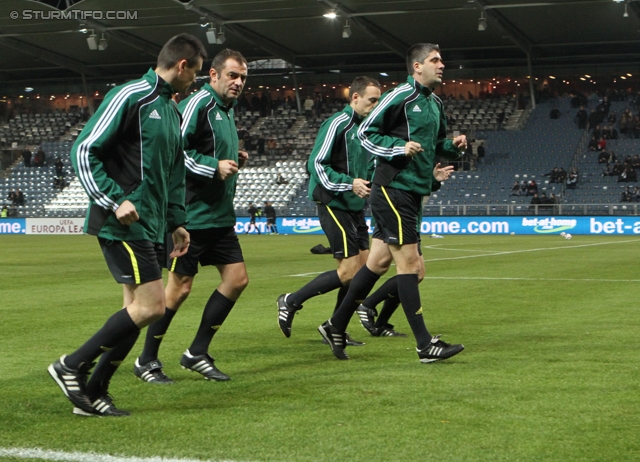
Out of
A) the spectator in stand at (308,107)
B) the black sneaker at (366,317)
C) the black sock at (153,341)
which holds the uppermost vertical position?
the spectator in stand at (308,107)

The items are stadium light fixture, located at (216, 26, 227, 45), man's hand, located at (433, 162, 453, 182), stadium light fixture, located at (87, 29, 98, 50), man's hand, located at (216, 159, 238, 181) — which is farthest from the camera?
stadium light fixture, located at (87, 29, 98, 50)

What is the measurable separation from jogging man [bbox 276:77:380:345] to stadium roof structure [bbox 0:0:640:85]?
31789 mm

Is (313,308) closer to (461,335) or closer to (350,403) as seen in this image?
(461,335)

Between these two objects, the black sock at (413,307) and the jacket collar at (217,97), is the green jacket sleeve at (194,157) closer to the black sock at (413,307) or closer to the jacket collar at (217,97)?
the jacket collar at (217,97)

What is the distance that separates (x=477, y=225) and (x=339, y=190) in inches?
1288

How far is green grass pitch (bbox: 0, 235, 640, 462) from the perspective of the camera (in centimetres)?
439

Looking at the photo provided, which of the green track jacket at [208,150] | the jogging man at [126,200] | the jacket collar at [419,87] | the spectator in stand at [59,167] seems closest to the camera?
the jogging man at [126,200]

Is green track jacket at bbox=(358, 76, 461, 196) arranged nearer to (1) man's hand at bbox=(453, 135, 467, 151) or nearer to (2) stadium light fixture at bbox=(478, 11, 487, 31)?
(1) man's hand at bbox=(453, 135, 467, 151)

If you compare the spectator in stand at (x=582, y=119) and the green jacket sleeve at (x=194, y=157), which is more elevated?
the spectator in stand at (x=582, y=119)

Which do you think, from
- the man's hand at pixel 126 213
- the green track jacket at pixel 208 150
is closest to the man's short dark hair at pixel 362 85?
the green track jacket at pixel 208 150

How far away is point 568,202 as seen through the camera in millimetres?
40844

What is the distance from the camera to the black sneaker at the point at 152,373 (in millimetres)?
6199

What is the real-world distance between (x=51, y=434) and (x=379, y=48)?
45640mm

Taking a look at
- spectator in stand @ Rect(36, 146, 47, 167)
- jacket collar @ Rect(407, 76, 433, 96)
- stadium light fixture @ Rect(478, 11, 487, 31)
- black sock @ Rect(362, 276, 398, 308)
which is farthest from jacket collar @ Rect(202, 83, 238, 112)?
spectator in stand @ Rect(36, 146, 47, 167)
